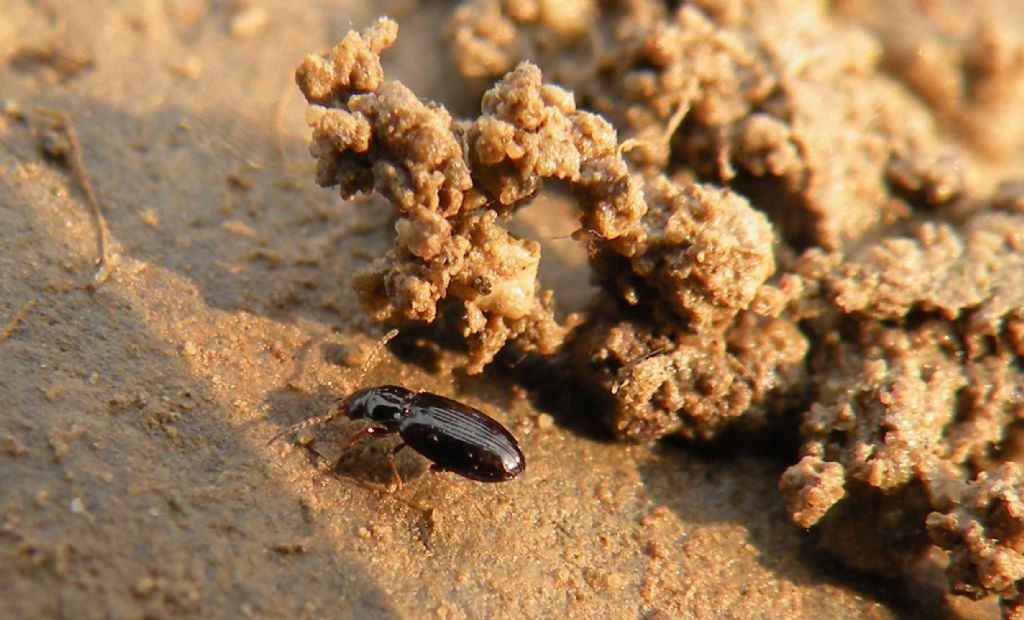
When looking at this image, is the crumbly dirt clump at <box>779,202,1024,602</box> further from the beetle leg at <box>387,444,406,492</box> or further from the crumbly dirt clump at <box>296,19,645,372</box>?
the beetle leg at <box>387,444,406,492</box>

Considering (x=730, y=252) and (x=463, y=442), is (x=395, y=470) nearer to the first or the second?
(x=463, y=442)

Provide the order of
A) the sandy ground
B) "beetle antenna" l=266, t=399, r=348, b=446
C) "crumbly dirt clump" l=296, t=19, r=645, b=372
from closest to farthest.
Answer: the sandy ground < "crumbly dirt clump" l=296, t=19, r=645, b=372 < "beetle antenna" l=266, t=399, r=348, b=446

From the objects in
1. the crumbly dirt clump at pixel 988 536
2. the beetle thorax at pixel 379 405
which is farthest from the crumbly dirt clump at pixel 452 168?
the crumbly dirt clump at pixel 988 536

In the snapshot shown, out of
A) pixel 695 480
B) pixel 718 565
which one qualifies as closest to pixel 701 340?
pixel 695 480

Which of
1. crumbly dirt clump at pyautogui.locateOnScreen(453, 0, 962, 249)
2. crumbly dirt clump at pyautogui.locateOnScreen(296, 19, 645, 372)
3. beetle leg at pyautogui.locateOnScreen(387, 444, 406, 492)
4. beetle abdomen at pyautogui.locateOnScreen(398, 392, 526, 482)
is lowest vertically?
beetle leg at pyautogui.locateOnScreen(387, 444, 406, 492)

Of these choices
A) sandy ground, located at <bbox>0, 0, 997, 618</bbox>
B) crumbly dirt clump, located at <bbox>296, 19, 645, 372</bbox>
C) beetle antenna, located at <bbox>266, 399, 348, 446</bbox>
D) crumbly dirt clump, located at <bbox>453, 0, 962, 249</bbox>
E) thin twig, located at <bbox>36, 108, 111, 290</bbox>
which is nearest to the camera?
sandy ground, located at <bbox>0, 0, 997, 618</bbox>

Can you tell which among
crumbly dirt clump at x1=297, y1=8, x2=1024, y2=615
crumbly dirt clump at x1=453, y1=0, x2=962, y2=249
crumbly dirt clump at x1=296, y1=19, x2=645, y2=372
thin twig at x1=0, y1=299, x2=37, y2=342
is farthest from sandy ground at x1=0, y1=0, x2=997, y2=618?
crumbly dirt clump at x1=453, y1=0, x2=962, y2=249
